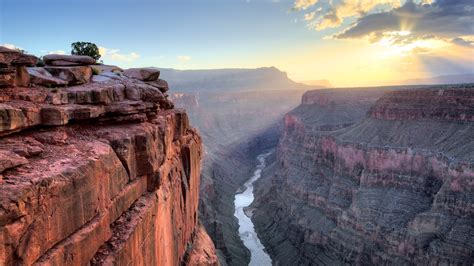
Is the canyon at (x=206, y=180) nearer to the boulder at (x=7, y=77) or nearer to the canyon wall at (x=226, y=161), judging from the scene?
the boulder at (x=7, y=77)

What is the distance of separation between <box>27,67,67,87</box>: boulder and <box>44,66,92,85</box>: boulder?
0.44 m

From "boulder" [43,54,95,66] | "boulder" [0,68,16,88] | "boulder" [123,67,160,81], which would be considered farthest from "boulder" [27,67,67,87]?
"boulder" [123,67,160,81]

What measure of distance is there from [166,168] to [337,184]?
160 ft

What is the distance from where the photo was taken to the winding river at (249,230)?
6500 centimetres

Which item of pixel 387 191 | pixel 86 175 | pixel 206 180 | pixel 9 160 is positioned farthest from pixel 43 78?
pixel 206 180

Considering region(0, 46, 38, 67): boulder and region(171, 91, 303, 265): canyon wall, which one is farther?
region(171, 91, 303, 265): canyon wall

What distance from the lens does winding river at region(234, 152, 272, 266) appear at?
65.0 m

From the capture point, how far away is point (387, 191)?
57.5 m

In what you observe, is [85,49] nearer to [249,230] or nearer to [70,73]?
[70,73]

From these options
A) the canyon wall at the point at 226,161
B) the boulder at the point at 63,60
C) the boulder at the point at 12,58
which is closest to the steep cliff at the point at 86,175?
the boulder at the point at 12,58

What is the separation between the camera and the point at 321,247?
201ft

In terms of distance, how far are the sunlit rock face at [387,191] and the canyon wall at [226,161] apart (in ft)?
25.6

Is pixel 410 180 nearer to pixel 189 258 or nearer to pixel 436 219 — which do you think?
pixel 436 219

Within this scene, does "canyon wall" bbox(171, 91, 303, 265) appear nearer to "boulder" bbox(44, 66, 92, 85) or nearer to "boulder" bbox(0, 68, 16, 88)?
"boulder" bbox(44, 66, 92, 85)
